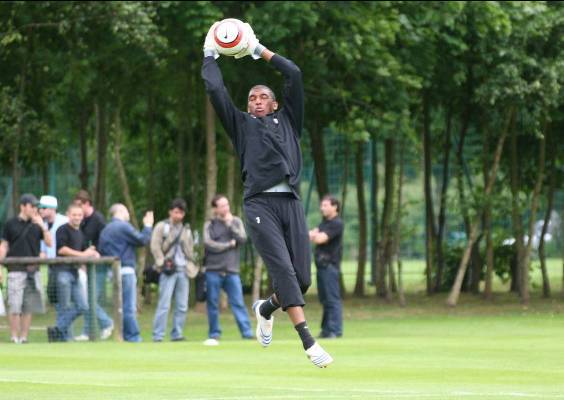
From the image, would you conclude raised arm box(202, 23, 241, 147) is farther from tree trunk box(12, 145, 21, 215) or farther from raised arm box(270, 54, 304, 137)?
tree trunk box(12, 145, 21, 215)

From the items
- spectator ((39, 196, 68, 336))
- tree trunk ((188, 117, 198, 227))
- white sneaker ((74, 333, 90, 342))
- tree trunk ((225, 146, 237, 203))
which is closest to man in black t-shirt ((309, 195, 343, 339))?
white sneaker ((74, 333, 90, 342))

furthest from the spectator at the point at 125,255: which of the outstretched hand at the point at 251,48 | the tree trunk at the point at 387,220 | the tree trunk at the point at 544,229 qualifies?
the tree trunk at the point at 544,229

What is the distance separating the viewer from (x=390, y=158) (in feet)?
120

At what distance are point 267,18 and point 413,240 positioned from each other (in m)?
20.4

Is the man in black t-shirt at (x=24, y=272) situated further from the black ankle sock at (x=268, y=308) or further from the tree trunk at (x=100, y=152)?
the tree trunk at (x=100, y=152)

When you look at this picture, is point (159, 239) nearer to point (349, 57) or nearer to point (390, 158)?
point (349, 57)

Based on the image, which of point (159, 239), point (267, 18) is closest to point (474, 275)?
point (267, 18)

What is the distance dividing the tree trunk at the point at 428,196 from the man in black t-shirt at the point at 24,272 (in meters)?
14.3

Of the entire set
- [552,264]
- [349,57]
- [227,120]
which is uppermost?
[349,57]

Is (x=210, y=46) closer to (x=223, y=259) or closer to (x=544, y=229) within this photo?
(x=223, y=259)

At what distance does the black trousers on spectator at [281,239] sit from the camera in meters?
12.4

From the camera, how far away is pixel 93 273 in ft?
75.9

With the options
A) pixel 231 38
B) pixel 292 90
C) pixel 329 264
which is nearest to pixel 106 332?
pixel 329 264

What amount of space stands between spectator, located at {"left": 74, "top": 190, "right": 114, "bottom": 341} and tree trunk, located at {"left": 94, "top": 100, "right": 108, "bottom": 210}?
400 inches
